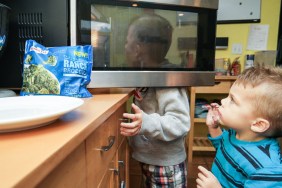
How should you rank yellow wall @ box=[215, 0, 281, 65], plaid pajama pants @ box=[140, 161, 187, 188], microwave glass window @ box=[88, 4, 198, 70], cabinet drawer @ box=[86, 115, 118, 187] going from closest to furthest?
cabinet drawer @ box=[86, 115, 118, 187], microwave glass window @ box=[88, 4, 198, 70], plaid pajama pants @ box=[140, 161, 187, 188], yellow wall @ box=[215, 0, 281, 65]

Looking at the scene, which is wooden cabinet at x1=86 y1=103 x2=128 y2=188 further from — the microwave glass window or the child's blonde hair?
the child's blonde hair

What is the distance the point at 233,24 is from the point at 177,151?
1.54 metres

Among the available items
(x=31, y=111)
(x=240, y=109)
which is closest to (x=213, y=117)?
(x=240, y=109)

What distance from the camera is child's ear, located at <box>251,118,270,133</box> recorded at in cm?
54

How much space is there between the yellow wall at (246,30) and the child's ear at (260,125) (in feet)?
5.05

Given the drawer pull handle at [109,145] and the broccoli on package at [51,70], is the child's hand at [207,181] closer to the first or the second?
the drawer pull handle at [109,145]

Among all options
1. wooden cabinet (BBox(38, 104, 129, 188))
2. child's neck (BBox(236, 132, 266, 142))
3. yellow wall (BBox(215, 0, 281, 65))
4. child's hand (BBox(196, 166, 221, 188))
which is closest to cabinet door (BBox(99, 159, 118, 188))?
wooden cabinet (BBox(38, 104, 129, 188))

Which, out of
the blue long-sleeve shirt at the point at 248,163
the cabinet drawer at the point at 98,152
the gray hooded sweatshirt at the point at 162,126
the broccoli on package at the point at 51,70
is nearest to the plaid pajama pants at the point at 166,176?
the gray hooded sweatshirt at the point at 162,126

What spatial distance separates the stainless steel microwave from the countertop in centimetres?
34

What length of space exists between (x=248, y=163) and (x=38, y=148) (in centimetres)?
49

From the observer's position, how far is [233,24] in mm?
1932

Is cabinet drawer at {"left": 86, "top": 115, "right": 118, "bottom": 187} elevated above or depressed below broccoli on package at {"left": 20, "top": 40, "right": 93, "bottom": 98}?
below

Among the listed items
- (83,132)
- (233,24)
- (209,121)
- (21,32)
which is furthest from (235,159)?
(233,24)

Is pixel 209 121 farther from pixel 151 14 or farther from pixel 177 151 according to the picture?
pixel 151 14
